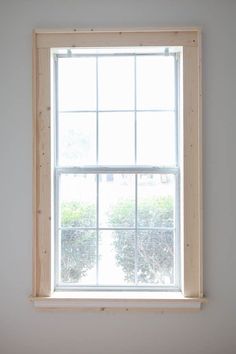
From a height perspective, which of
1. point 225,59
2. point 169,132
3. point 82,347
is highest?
point 225,59

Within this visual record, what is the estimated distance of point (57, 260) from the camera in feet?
8.46

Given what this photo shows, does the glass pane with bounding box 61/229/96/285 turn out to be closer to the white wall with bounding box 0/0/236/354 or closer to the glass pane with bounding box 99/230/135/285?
the glass pane with bounding box 99/230/135/285

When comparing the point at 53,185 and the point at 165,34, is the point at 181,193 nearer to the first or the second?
the point at 53,185

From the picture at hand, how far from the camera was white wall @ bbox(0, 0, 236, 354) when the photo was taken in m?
2.44

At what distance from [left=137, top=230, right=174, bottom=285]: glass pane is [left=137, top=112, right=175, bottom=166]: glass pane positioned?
526 mm

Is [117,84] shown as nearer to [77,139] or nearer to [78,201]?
[77,139]

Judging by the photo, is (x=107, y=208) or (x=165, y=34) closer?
(x=165, y=34)

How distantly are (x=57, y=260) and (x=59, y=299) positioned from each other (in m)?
0.28

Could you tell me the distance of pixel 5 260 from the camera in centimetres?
249

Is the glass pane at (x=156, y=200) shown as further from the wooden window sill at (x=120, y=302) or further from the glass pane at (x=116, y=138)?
the wooden window sill at (x=120, y=302)

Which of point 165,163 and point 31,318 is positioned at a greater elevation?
point 165,163

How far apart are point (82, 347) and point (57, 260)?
622mm

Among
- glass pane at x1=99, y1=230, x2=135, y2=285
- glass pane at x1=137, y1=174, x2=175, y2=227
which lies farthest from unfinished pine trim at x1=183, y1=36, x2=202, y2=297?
glass pane at x1=99, y1=230, x2=135, y2=285

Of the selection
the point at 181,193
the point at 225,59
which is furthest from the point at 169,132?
the point at 225,59
